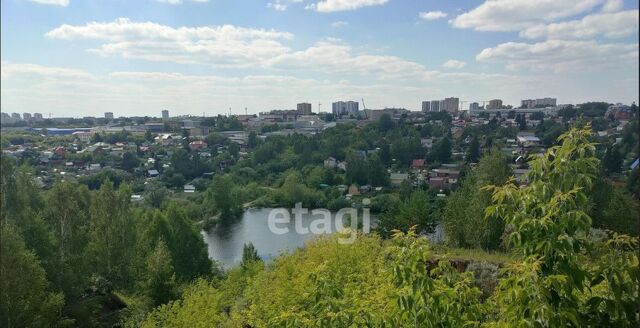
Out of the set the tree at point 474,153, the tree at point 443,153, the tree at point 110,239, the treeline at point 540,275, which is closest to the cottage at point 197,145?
the tree at point 443,153

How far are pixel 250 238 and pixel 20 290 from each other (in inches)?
484

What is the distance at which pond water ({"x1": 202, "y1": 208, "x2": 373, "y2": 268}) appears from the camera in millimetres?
16656

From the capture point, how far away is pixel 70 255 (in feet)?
31.9

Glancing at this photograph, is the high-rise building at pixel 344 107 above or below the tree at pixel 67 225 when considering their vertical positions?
above

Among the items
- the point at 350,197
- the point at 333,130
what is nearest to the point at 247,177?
the point at 350,197

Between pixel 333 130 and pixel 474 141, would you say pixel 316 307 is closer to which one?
pixel 474 141

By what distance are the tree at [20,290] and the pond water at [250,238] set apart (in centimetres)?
753

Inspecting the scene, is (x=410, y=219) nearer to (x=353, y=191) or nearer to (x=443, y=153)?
(x=353, y=191)

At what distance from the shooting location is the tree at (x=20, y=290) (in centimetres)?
692

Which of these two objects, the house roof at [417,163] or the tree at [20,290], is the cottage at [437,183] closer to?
the house roof at [417,163]

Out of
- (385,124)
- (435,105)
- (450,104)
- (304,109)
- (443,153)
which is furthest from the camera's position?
(304,109)

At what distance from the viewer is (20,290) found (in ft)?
23.4

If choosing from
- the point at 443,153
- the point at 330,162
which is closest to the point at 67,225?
the point at 330,162

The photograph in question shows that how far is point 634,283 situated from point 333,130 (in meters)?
45.1
